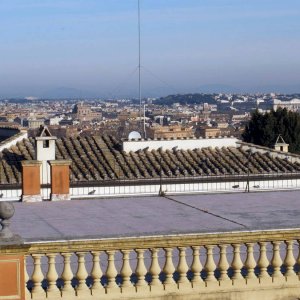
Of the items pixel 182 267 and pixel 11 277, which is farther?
pixel 182 267

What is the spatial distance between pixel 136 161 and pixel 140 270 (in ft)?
61.5

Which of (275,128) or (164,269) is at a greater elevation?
(164,269)

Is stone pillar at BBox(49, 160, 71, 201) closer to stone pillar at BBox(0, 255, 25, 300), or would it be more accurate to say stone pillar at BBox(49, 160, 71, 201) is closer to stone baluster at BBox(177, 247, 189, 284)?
stone baluster at BBox(177, 247, 189, 284)

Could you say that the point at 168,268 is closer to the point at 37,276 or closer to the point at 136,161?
the point at 37,276

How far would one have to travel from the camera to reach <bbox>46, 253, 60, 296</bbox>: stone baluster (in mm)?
7777

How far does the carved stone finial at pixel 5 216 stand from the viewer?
7492mm

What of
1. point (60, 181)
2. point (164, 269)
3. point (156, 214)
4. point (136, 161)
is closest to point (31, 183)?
point (60, 181)

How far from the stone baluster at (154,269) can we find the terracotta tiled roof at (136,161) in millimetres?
15467

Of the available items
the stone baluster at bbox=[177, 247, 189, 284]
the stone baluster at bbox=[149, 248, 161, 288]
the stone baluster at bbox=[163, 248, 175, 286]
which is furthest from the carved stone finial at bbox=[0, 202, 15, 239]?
the stone baluster at bbox=[177, 247, 189, 284]

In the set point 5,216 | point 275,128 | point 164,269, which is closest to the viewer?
point 5,216

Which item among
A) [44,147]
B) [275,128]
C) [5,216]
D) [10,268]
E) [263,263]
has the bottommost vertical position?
[275,128]

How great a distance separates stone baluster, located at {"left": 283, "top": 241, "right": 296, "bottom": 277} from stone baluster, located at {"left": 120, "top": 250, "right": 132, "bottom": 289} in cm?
170

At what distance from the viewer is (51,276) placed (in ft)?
25.5

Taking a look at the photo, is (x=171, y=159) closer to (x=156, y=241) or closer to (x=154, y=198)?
(x=154, y=198)
